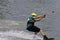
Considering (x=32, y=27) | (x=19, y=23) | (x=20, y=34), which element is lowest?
(x=20, y=34)

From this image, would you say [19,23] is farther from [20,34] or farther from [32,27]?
[32,27]

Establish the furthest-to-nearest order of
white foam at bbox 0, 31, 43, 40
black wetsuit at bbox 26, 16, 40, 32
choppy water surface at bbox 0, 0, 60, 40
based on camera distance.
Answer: choppy water surface at bbox 0, 0, 60, 40 → white foam at bbox 0, 31, 43, 40 → black wetsuit at bbox 26, 16, 40, 32

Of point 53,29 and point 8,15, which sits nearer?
point 53,29

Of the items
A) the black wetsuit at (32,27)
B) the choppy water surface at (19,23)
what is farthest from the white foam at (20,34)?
the black wetsuit at (32,27)

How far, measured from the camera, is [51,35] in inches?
771

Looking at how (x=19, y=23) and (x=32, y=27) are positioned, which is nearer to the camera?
(x=32, y=27)

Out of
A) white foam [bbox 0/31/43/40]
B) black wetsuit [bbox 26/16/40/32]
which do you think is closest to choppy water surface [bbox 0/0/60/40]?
white foam [bbox 0/31/43/40]

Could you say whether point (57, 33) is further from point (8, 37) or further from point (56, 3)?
point (56, 3)

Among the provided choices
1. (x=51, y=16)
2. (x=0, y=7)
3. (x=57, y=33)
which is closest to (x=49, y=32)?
(x=57, y=33)

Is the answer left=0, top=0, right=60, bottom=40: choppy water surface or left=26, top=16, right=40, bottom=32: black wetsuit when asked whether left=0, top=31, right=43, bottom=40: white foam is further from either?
left=26, top=16, right=40, bottom=32: black wetsuit

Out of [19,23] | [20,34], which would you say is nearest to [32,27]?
[20,34]

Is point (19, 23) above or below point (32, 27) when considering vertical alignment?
below

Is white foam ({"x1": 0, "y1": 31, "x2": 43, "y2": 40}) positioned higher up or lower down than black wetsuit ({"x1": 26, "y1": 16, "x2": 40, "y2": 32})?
lower down

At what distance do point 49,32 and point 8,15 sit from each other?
677cm
